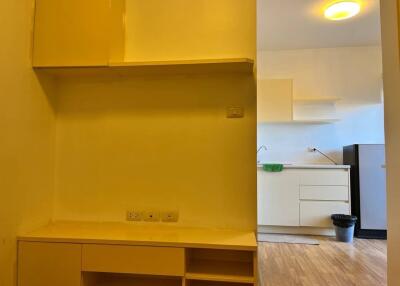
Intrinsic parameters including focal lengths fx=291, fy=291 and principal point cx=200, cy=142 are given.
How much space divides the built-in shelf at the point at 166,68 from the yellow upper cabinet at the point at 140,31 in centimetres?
5

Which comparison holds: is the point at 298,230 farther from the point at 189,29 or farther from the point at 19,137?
the point at 19,137

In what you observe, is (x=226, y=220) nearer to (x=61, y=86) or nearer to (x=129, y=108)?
(x=129, y=108)

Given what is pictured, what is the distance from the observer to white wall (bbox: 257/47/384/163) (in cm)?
447

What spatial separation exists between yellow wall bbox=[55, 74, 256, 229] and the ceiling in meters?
1.81

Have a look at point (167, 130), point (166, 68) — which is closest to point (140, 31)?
point (166, 68)

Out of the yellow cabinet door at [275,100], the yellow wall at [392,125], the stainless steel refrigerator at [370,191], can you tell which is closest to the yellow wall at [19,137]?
the yellow wall at [392,125]

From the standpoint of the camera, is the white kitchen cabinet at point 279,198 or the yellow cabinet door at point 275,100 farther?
the yellow cabinet door at point 275,100

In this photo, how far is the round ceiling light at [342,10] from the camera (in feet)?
10.4

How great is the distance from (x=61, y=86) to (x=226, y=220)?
5.20ft

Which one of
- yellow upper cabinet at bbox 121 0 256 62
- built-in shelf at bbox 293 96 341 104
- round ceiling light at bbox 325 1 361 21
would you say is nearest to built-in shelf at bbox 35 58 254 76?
yellow upper cabinet at bbox 121 0 256 62

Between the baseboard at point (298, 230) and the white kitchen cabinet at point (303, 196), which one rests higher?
the white kitchen cabinet at point (303, 196)

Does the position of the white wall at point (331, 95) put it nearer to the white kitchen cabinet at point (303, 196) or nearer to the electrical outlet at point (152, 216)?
the white kitchen cabinet at point (303, 196)

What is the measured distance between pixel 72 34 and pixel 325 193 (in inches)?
138

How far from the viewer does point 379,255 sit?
313 cm
